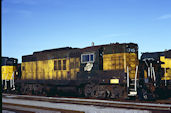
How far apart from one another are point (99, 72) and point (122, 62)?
1908 millimetres

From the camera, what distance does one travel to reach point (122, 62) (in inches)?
556

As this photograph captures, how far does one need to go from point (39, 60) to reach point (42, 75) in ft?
4.85

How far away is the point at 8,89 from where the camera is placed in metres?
22.8

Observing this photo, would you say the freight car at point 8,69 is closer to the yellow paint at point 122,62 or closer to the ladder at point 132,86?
the yellow paint at point 122,62

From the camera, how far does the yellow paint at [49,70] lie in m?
16.7

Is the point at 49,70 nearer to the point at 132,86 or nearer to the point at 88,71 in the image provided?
the point at 88,71

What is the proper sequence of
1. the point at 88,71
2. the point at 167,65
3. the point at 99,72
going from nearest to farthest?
the point at 99,72 → the point at 88,71 → the point at 167,65

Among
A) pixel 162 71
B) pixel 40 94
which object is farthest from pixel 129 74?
pixel 40 94

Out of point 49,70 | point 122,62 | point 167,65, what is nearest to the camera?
point 122,62

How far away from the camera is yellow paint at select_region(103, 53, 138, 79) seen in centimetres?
1409

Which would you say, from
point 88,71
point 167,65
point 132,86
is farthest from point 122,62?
point 167,65

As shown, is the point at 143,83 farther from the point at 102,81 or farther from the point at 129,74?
the point at 102,81

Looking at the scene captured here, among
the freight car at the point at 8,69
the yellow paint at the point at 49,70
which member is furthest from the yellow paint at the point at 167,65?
the freight car at the point at 8,69

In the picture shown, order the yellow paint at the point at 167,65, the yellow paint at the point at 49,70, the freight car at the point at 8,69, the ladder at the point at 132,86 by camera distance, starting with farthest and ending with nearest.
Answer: the freight car at the point at 8,69, the yellow paint at the point at 167,65, the yellow paint at the point at 49,70, the ladder at the point at 132,86
